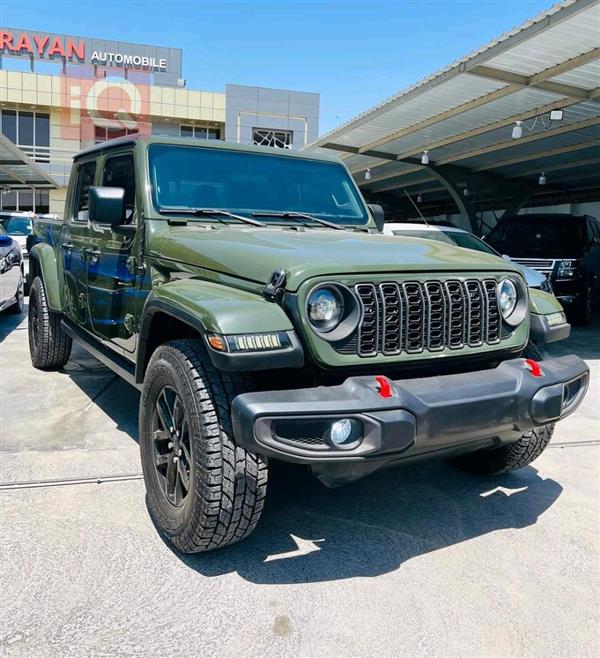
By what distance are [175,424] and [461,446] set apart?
4.17 feet

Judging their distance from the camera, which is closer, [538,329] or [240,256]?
[240,256]

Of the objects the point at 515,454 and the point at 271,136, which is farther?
the point at 271,136

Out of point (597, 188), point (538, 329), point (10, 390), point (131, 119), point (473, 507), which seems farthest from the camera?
point (131, 119)

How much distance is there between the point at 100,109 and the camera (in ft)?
111

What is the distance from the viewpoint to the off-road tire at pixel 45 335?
575 cm

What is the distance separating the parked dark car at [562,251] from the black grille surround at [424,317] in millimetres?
7746

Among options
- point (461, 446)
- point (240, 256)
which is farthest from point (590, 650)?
point (240, 256)

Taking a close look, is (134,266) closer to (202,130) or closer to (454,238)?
(454,238)

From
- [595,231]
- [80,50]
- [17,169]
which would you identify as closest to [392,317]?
[595,231]

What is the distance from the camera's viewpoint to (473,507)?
136 inches

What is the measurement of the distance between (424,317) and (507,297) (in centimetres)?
58

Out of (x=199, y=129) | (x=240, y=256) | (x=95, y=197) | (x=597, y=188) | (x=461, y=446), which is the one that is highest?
(x=199, y=129)

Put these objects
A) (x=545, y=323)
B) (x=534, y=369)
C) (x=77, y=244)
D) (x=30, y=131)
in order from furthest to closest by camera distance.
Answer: (x=30, y=131) → (x=77, y=244) → (x=545, y=323) → (x=534, y=369)

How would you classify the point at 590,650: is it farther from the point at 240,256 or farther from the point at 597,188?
the point at 597,188
